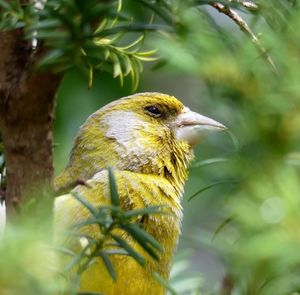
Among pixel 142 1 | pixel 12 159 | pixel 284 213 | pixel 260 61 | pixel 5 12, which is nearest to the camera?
pixel 284 213

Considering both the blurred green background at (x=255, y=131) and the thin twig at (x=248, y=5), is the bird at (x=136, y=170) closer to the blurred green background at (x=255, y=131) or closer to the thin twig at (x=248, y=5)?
the thin twig at (x=248, y=5)

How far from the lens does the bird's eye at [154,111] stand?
304cm

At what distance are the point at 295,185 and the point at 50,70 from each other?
0.71m

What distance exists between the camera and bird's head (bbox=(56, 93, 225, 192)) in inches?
106

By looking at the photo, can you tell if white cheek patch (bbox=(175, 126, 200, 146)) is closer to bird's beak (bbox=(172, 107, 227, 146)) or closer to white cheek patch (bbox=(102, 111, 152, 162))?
bird's beak (bbox=(172, 107, 227, 146))

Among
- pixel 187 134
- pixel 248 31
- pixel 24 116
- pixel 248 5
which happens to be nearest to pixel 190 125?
pixel 187 134

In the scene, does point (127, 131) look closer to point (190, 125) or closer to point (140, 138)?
point (140, 138)

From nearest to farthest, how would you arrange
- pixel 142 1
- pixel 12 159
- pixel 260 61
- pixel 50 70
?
pixel 260 61, pixel 142 1, pixel 50 70, pixel 12 159

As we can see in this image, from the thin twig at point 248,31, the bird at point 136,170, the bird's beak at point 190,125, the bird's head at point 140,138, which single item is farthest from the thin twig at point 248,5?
the bird's beak at point 190,125

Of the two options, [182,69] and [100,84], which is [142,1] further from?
[100,84]

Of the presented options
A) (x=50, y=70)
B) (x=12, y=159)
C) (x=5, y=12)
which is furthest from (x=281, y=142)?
(x=12, y=159)

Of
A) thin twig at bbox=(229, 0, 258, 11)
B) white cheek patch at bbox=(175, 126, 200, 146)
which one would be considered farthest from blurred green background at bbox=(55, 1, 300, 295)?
white cheek patch at bbox=(175, 126, 200, 146)

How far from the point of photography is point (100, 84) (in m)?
4.19

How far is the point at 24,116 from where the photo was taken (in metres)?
1.53
